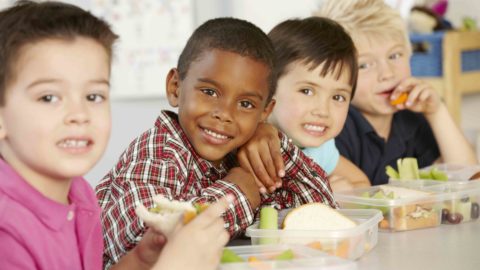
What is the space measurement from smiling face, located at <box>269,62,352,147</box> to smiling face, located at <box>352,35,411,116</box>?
0.27m

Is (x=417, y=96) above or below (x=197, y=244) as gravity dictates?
above

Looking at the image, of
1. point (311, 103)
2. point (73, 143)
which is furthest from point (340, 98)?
point (73, 143)

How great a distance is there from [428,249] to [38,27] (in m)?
0.64

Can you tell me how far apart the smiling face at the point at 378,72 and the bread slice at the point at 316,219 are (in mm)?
713

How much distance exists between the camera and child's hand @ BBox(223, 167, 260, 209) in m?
1.19

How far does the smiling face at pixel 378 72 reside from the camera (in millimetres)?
1761

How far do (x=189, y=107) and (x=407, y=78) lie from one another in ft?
2.55

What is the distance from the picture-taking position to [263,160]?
1.27 m

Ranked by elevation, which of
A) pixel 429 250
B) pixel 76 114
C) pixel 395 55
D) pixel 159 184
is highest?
pixel 395 55

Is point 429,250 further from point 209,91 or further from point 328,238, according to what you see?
point 209,91

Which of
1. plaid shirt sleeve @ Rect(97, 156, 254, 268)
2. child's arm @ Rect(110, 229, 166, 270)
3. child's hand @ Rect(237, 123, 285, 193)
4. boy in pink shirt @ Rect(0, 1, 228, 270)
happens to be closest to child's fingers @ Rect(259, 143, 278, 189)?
child's hand @ Rect(237, 123, 285, 193)

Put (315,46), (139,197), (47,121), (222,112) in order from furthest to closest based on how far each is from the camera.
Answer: (315,46)
(222,112)
(139,197)
(47,121)

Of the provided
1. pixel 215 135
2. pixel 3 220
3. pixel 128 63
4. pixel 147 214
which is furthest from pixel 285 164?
pixel 128 63

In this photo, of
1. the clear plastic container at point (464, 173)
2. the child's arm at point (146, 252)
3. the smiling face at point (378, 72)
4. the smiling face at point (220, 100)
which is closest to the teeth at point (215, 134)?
the smiling face at point (220, 100)
